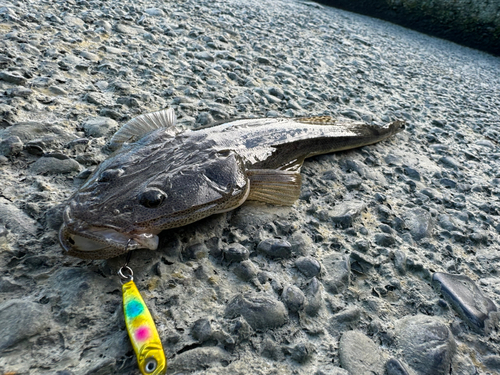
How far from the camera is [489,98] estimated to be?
18.4ft

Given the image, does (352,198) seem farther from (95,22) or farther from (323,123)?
(95,22)

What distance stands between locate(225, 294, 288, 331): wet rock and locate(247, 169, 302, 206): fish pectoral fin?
0.76 meters

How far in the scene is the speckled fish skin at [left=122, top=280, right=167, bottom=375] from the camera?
150 centimetres

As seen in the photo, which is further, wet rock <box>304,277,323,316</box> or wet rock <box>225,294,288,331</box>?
wet rock <box>304,277,323,316</box>

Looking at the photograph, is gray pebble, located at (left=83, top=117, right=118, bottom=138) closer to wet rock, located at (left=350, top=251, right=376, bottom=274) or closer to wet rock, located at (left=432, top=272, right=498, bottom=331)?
wet rock, located at (left=350, top=251, right=376, bottom=274)

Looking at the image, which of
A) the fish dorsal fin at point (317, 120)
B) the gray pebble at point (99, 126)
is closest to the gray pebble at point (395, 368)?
the fish dorsal fin at point (317, 120)

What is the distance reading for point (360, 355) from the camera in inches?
70.8

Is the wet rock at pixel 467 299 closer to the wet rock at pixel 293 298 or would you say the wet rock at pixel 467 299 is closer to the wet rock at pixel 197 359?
the wet rock at pixel 293 298

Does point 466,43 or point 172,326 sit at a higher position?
point 466,43

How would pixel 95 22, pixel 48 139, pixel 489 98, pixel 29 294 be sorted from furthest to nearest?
pixel 489 98 < pixel 95 22 < pixel 48 139 < pixel 29 294

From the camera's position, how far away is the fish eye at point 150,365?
1494 mm

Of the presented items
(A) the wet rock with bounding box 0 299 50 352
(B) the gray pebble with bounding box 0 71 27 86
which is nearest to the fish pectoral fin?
(A) the wet rock with bounding box 0 299 50 352

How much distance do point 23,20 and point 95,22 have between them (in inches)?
30.6

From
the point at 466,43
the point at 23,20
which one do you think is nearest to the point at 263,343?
the point at 23,20
